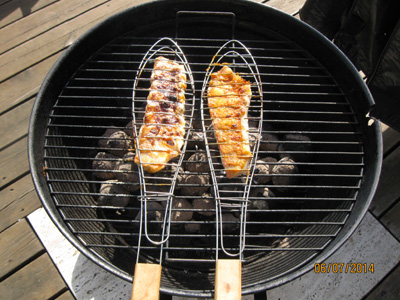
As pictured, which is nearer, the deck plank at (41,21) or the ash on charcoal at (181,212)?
the ash on charcoal at (181,212)

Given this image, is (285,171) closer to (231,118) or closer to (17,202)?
(231,118)

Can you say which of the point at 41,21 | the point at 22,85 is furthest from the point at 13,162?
the point at 41,21

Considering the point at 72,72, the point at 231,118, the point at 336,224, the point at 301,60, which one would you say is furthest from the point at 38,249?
the point at 301,60

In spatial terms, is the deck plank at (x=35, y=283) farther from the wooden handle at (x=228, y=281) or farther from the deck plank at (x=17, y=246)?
the wooden handle at (x=228, y=281)

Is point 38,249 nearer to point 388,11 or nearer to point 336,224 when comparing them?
point 336,224

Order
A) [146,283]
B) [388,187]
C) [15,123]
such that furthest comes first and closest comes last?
[15,123] → [388,187] → [146,283]

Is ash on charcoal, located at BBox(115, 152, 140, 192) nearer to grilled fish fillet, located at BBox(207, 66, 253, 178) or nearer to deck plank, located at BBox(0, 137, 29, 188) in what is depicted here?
grilled fish fillet, located at BBox(207, 66, 253, 178)

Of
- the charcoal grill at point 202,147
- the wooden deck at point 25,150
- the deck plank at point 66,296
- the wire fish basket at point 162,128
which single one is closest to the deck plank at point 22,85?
the wooden deck at point 25,150

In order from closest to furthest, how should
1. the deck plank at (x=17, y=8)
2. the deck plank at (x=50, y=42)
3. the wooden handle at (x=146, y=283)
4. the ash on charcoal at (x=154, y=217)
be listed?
the wooden handle at (x=146, y=283)
the ash on charcoal at (x=154, y=217)
the deck plank at (x=50, y=42)
the deck plank at (x=17, y=8)
